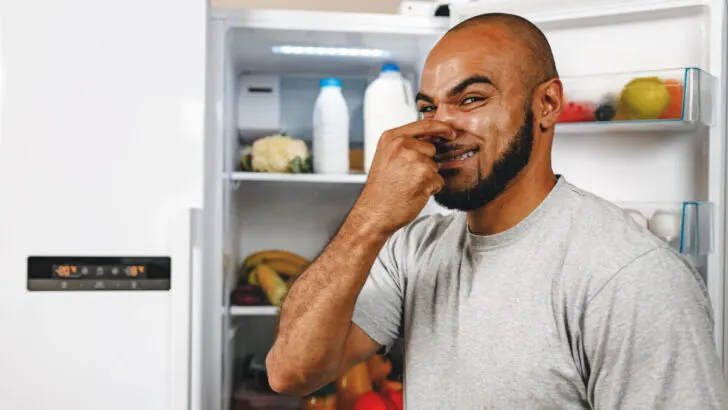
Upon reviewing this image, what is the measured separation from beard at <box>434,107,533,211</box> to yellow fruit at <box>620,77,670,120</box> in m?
0.47

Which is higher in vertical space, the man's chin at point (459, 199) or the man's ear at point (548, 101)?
the man's ear at point (548, 101)

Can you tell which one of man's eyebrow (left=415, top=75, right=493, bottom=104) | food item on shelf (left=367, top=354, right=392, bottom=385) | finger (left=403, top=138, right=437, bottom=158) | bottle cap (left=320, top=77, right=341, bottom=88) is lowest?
food item on shelf (left=367, top=354, right=392, bottom=385)

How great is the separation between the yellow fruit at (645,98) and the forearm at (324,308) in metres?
0.70

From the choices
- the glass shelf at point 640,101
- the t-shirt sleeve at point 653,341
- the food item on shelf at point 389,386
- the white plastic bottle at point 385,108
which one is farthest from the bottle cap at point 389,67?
the t-shirt sleeve at point 653,341

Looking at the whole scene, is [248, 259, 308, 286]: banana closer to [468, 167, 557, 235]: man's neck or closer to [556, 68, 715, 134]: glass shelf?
[556, 68, 715, 134]: glass shelf

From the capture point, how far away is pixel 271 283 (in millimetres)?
1769

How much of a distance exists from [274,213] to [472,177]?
1.15m

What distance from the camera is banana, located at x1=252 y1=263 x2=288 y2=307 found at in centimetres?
173

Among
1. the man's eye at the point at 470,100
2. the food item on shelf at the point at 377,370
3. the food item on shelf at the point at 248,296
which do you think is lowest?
the food item on shelf at the point at 377,370

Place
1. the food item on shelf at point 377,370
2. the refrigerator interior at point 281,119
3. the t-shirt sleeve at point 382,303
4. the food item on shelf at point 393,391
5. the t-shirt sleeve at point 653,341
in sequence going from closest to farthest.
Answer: the t-shirt sleeve at point 653,341, the t-shirt sleeve at point 382,303, the refrigerator interior at point 281,119, the food item on shelf at point 393,391, the food item on shelf at point 377,370

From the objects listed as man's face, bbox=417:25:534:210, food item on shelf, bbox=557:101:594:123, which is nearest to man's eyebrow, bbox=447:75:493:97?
man's face, bbox=417:25:534:210

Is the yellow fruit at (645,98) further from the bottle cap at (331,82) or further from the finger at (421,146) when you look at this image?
the bottle cap at (331,82)

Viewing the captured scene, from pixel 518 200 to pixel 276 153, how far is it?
34.8 inches

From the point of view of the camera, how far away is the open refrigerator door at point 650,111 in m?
1.33
